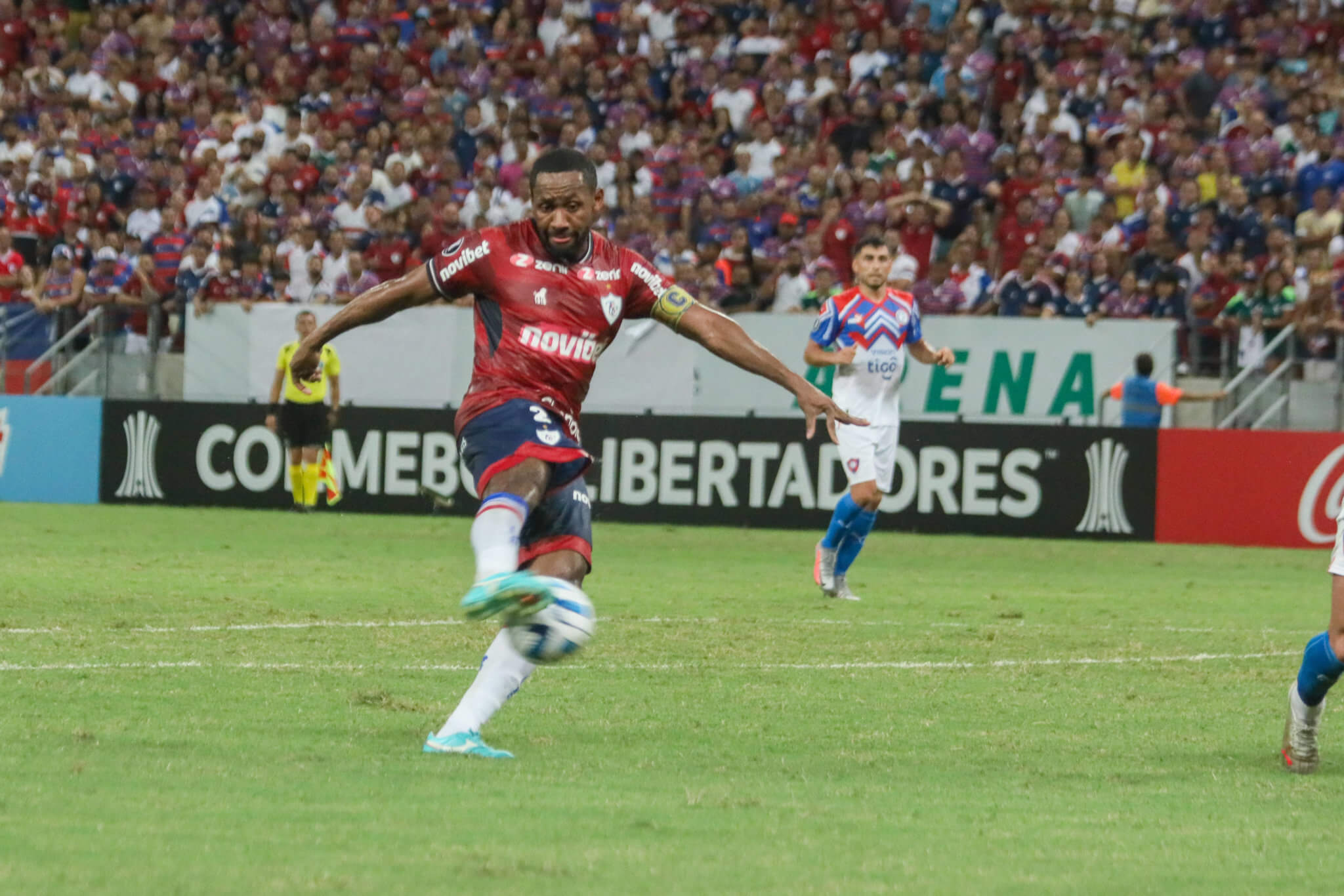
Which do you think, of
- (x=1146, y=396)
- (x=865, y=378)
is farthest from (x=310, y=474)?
(x=865, y=378)

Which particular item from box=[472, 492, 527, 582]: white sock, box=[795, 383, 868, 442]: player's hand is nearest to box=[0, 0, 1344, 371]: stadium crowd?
box=[795, 383, 868, 442]: player's hand

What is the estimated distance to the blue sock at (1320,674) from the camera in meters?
7.21

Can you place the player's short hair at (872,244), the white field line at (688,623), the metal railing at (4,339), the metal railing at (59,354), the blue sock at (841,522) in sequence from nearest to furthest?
the white field line at (688,623)
the blue sock at (841,522)
the player's short hair at (872,244)
the metal railing at (59,354)
the metal railing at (4,339)

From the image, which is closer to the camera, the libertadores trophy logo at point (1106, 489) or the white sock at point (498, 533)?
the white sock at point (498, 533)

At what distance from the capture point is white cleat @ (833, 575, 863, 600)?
559 inches

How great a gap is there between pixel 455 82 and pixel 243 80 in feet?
11.5

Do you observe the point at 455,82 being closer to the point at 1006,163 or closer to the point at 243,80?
the point at 243,80

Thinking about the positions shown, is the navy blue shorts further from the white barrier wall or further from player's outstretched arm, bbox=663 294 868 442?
the white barrier wall

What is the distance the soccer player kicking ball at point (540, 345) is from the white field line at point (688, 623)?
13.2ft

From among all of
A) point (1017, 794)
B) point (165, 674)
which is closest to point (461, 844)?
point (1017, 794)

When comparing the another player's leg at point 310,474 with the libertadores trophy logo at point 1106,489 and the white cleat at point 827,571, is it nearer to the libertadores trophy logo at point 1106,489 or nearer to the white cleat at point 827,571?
the libertadores trophy logo at point 1106,489

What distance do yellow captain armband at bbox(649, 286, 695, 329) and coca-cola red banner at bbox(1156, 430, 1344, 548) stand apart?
13994 mm

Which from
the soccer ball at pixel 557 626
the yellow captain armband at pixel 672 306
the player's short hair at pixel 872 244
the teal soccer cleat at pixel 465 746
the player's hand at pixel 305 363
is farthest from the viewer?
the player's short hair at pixel 872 244

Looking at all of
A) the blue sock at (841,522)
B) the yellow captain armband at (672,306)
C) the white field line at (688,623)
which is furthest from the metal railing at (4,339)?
the yellow captain armband at (672,306)
